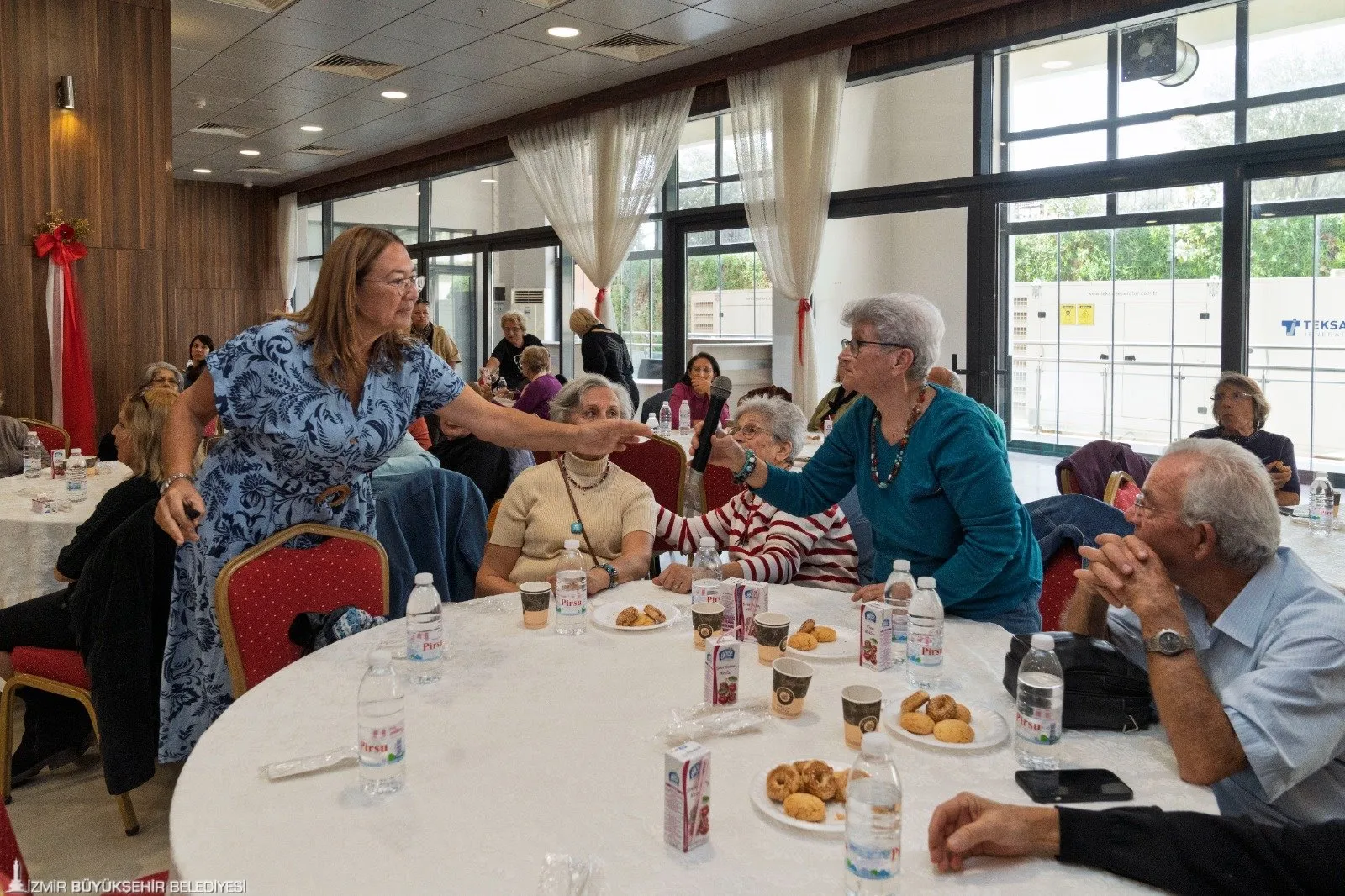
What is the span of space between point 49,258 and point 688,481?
4488 millimetres

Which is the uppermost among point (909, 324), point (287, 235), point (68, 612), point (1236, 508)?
point (287, 235)

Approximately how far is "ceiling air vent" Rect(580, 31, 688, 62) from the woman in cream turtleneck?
5.10m

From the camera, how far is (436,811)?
1.36 meters

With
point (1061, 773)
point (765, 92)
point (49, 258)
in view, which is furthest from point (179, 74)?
Result: point (1061, 773)

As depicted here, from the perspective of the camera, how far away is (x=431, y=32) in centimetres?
702

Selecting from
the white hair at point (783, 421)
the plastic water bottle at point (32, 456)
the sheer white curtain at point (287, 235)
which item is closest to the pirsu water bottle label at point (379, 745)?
the white hair at point (783, 421)

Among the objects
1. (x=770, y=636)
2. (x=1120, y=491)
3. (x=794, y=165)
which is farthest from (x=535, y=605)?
(x=794, y=165)

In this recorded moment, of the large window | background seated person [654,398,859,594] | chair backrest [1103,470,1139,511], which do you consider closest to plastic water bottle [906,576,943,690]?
background seated person [654,398,859,594]

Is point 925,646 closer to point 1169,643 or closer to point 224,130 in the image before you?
point 1169,643

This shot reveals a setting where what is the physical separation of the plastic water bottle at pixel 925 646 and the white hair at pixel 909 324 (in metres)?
0.79

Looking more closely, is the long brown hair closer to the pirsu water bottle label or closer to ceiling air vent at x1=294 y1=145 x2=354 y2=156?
the pirsu water bottle label

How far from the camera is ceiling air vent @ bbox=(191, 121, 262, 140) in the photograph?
10.3 m

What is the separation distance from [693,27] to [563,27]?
882mm

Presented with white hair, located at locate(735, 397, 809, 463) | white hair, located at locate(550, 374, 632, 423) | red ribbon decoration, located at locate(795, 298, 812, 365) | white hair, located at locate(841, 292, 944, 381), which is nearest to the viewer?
white hair, located at locate(841, 292, 944, 381)
